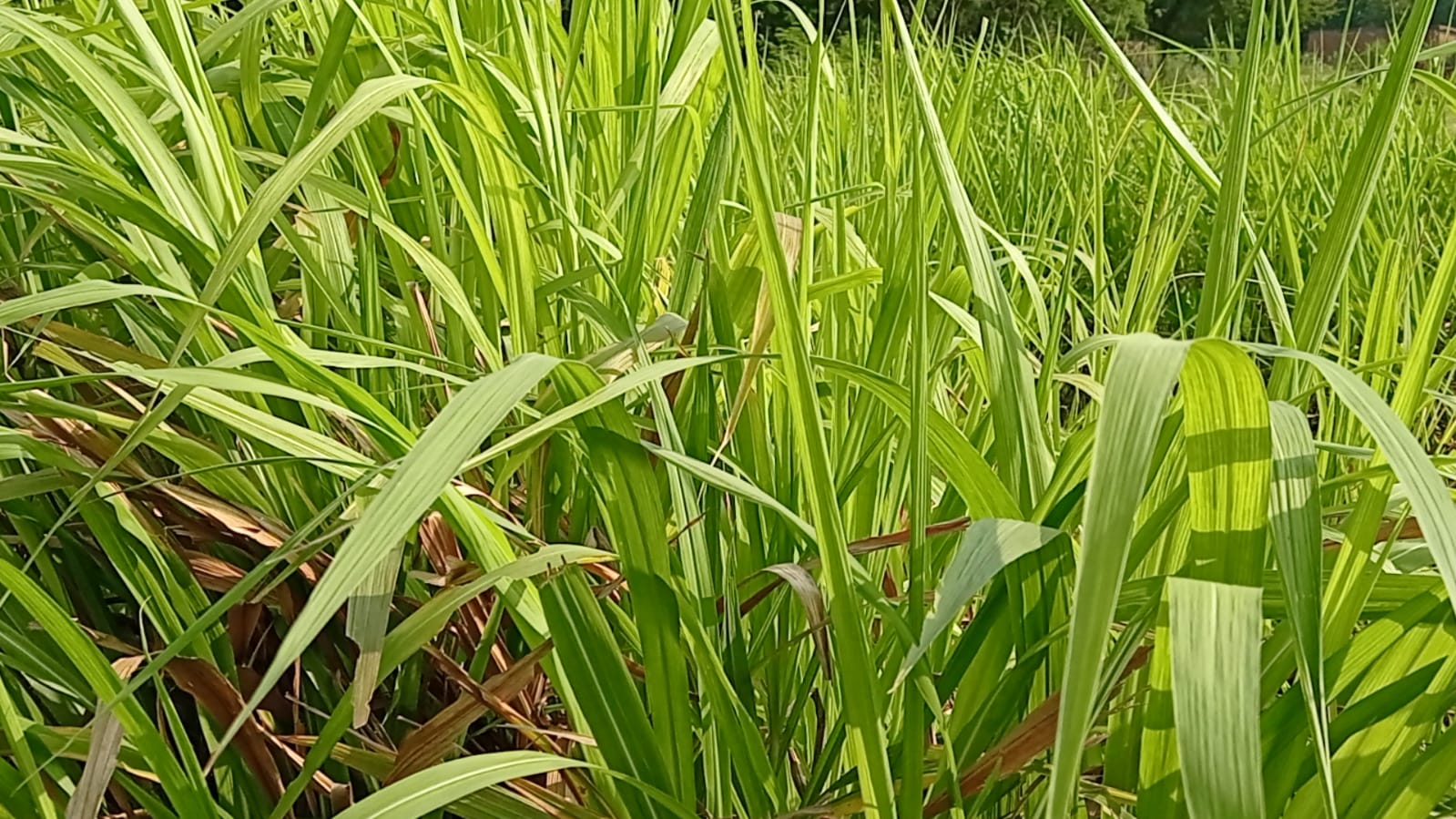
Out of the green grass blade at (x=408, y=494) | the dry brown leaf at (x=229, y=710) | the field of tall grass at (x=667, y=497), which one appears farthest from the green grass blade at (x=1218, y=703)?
the dry brown leaf at (x=229, y=710)

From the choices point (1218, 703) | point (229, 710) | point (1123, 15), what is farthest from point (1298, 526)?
point (1123, 15)

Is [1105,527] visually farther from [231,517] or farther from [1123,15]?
[1123,15]

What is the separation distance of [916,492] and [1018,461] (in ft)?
0.21

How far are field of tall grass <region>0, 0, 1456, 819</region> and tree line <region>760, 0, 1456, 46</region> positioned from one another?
0.20 metres

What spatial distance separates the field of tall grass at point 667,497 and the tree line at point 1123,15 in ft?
0.65

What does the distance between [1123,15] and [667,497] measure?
1525 mm

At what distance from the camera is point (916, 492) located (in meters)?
0.38

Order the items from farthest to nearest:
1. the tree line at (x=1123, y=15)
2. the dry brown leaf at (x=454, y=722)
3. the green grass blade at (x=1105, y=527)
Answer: the tree line at (x=1123, y=15) < the dry brown leaf at (x=454, y=722) < the green grass blade at (x=1105, y=527)

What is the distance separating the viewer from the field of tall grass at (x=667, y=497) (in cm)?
30

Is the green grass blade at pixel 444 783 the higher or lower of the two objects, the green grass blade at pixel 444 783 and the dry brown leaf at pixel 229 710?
the higher

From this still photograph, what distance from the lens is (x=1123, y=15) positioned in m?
1.76

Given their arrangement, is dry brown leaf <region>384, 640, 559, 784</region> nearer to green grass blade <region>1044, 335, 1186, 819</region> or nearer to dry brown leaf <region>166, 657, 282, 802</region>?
dry brown leaf <region>166, 657, 282, 802</region>

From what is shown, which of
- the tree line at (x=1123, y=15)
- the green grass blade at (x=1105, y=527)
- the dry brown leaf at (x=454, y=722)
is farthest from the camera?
the tree line at (x=1123, y=15)

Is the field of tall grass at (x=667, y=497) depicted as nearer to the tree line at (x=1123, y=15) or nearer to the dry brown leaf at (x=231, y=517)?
the dry brown leaf at (x=231, y=517)
